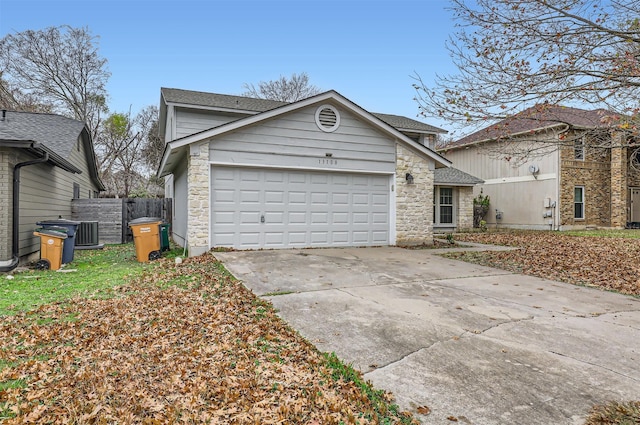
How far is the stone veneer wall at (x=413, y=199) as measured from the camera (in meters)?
10.8

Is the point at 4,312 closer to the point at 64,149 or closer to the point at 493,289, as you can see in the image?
the point at 493,289

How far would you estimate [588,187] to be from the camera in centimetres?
1872

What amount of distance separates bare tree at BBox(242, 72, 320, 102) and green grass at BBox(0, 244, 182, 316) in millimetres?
21449

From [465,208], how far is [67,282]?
16.3 metres

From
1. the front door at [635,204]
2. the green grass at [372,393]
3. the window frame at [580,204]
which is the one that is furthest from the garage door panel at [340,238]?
the front door at [635,204]

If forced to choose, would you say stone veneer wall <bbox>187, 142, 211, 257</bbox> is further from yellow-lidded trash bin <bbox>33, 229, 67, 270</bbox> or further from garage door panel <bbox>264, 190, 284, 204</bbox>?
yellow-lidded trash bin <bbox>33, 229, 67, 270</bbox>

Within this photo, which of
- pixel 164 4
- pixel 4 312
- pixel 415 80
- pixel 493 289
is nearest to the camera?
pixel 4 312

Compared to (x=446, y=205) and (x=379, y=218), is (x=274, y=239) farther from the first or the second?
(x=446, y=205)

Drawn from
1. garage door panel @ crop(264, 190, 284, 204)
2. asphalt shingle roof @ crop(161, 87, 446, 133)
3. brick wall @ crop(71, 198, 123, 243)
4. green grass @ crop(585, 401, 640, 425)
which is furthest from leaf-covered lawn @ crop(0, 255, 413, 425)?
asphalt shingle roof @ crop(161, 87, 446, 133)

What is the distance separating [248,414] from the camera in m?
2.27

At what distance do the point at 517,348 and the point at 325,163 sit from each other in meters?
7.34

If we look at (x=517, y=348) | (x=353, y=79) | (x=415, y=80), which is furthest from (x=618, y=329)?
(x=353, y=79)

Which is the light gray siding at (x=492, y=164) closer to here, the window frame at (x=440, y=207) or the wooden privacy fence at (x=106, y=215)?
the window frame at (x=440, y=207)

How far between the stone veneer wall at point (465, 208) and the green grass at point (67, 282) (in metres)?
14.3
